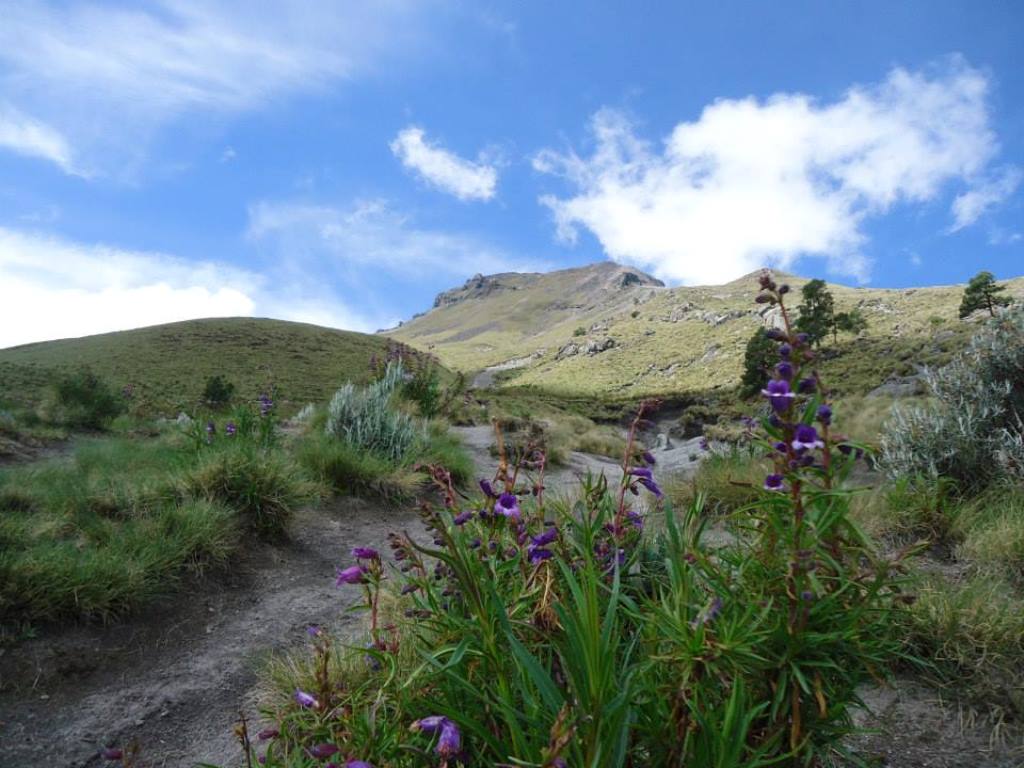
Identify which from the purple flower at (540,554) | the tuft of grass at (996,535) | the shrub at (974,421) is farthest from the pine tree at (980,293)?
the purple flower at (540,554)

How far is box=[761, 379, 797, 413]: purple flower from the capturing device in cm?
140

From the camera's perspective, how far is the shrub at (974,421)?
15.2 feet

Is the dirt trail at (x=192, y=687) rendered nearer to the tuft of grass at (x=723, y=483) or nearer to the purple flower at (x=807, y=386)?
the purple flower at (x=807, y=386)

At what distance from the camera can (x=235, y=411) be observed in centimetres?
716

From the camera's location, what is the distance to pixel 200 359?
5012 centimetres

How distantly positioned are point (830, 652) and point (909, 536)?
3119 millimetres

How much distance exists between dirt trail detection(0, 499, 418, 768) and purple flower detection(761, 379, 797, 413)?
2588 millimetres

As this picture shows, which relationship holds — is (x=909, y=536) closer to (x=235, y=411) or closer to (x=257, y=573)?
(x=257, y=573)

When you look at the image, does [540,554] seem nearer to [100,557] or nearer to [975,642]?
[975,642]

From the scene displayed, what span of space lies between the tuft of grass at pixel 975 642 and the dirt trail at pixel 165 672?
3.13m

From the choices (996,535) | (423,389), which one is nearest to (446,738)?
(996,535)

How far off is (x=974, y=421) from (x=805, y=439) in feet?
15.8

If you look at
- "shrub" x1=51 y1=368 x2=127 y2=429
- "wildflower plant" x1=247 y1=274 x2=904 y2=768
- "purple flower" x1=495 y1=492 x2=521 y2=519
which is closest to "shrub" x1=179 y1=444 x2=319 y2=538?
"wildflower plant" x1=247 y1=274 x2=904 y2=768

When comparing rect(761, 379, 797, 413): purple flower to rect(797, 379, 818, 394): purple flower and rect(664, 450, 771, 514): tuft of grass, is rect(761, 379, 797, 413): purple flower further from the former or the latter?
rect(664, 450, 771, 514): tuft of grass
